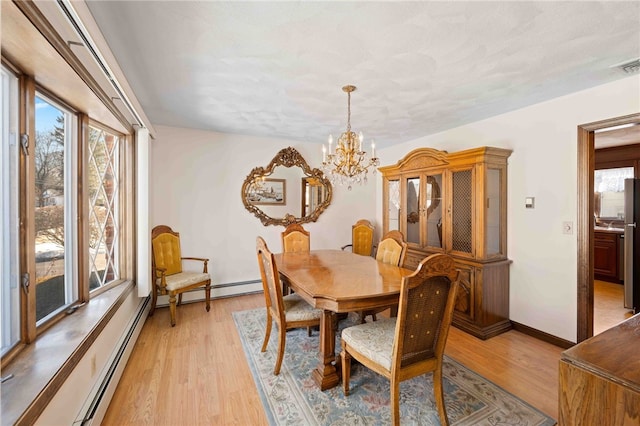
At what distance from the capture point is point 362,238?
4.53 metres

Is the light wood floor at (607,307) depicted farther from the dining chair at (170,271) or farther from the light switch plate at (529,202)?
the dining chair at (170,271)

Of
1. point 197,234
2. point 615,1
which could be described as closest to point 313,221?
A: point 197,234

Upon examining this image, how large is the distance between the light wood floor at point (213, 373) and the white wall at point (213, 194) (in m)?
1.07

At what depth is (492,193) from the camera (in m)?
2.95

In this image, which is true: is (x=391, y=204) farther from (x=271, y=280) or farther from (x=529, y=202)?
(x=271, y=280)

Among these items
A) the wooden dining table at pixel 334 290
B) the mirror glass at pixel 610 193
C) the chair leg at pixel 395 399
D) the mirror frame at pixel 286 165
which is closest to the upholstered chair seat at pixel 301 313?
the wooden dining table at pixel 334 290

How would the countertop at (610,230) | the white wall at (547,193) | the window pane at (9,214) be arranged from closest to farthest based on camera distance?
the window pane at (9,214) < the white wall at (547,193) < the countertop at (610,230)

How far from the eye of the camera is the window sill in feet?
3.33

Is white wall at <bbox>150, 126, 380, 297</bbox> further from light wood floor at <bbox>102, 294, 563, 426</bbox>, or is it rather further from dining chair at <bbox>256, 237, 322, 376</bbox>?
dining chair at <bbox>256, 237, 322, 376</bbox>

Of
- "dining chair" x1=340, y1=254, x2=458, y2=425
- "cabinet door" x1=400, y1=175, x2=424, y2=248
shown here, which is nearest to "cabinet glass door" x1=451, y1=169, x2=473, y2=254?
"cabinet door" x1=400, y1=175, x2=424, y2=248

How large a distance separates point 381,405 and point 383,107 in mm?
2638

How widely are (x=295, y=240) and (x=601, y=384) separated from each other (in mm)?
3004

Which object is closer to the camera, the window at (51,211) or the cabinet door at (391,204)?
the window at (51,211)

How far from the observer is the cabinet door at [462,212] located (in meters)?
2.96
